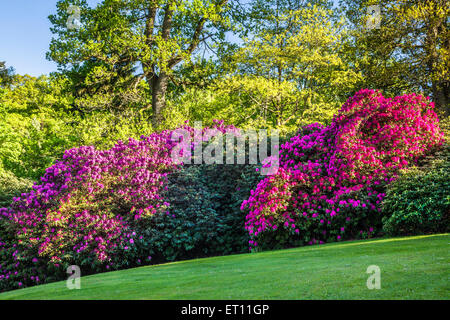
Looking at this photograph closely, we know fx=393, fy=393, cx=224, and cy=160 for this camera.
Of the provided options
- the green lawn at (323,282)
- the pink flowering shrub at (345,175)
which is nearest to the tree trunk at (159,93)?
the pink flowering shrub at (345,175)

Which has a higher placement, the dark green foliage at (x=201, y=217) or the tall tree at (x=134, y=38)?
the tall tree at (x=134, y=38)

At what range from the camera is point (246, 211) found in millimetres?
10781

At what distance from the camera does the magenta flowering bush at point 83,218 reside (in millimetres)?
9562

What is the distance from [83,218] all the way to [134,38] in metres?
10.5

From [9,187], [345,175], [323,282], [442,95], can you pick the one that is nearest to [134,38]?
[9,187]

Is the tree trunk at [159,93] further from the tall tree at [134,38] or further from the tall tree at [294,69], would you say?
the tall tree at [294,69]

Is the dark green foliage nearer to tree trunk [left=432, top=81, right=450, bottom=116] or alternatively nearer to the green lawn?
the green lawn

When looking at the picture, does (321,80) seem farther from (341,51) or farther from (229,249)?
(229,249)

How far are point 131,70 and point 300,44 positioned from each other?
8933 millimetres

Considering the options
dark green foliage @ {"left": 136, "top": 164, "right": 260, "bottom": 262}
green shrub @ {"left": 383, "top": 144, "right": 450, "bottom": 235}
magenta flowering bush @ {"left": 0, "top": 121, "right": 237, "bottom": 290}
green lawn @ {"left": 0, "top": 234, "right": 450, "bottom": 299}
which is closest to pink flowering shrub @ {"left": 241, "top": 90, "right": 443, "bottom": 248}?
green shrub @ {"left": 383, "top": 144, "right": 450, "bottom": 235}

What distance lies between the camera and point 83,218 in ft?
32.2

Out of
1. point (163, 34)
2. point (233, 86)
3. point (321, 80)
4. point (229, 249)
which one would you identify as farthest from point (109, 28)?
point (229, 249)

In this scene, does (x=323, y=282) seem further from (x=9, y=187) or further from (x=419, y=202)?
(x=9, y=187)

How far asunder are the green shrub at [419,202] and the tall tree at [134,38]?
11.6 meters
